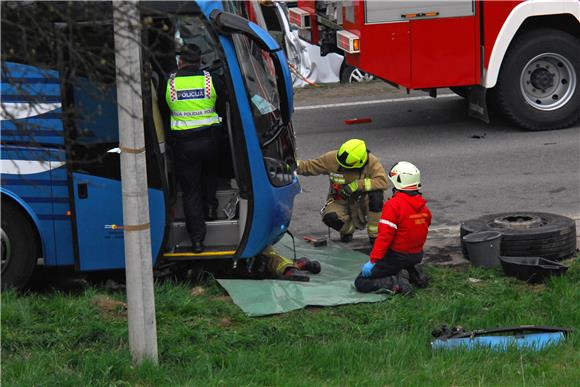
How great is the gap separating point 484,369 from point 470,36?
7.59 meters

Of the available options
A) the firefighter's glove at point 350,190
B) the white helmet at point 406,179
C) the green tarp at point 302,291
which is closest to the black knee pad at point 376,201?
the firefighter's glove at point 350,190

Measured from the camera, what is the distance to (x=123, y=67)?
577cm

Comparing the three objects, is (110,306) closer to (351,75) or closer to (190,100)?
(190,100)

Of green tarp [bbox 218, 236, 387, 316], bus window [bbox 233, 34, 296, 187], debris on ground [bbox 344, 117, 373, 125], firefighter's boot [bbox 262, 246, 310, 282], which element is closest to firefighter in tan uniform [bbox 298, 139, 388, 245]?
green tarp [bbox 218, 236, 387, 316]

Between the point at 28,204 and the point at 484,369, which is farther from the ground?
the point at 28,204

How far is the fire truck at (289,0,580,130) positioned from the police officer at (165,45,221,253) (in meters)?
5.18

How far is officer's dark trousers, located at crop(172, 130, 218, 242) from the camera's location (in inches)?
322

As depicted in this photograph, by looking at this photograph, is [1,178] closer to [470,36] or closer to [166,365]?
[166,365]

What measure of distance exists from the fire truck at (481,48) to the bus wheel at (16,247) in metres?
6.00

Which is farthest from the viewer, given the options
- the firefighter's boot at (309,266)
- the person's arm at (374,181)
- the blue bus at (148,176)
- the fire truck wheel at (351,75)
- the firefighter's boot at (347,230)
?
the fire truck wheel at (351,75)

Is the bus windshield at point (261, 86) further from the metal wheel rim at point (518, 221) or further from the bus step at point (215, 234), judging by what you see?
the metal wheel rim at point (518, 221)

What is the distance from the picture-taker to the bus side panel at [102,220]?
7988mm

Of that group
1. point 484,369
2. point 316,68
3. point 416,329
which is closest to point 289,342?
point 416,329

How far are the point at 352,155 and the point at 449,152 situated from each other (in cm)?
391
